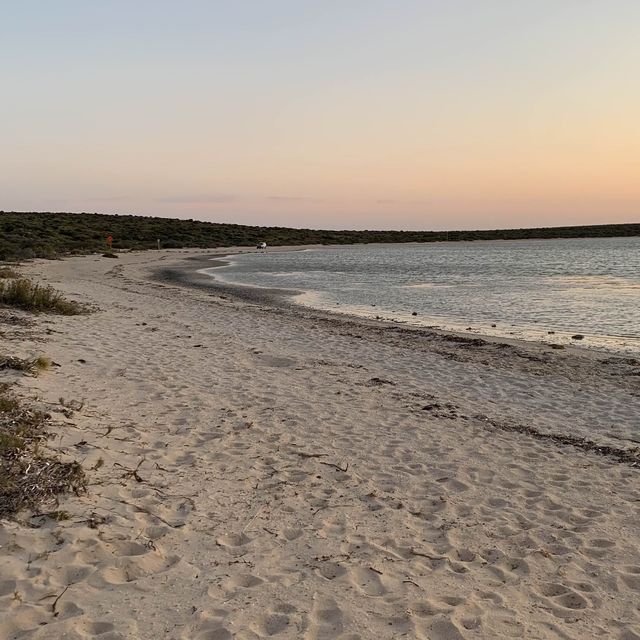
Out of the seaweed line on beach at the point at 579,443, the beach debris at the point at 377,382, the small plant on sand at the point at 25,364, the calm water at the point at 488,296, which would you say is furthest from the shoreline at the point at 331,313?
the small plant on sand at the point at 25,364

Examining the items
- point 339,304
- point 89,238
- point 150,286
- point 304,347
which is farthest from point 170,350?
point 89,238

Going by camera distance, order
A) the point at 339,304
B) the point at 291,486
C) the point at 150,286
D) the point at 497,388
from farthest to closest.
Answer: the point at 150,286 → the point at 339,304 → the point at 497,388 → the point at 291,486

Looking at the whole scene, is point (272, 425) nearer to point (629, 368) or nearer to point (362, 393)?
point (362, 393)

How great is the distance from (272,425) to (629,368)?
7.50m

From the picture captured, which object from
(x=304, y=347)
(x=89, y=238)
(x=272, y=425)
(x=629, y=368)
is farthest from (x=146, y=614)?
(x=89, y=238)

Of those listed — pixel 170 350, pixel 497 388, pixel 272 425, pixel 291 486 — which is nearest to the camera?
pixel 291 486

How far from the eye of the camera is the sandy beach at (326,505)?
11.5 ft

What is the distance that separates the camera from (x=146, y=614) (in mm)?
3395

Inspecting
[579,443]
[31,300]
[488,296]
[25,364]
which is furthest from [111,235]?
[579,443]

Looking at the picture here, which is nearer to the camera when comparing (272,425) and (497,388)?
(272,425)

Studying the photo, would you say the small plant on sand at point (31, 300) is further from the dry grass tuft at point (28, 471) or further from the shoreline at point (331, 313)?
the dry grass tuft at point (28, 471)

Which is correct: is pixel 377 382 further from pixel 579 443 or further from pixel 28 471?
pixel 28 471

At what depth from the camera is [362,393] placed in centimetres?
891

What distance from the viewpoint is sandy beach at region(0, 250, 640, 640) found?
3.52 m
